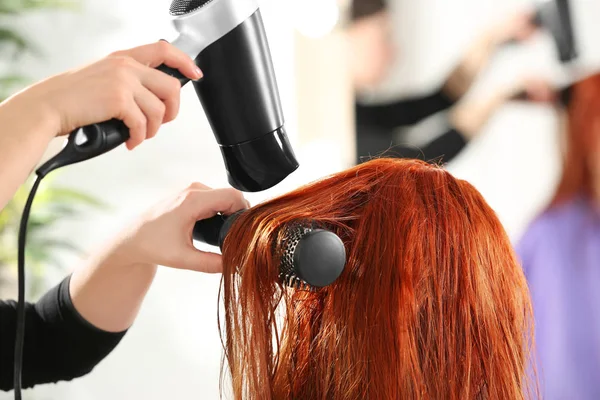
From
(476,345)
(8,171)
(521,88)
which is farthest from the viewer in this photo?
(521,88)

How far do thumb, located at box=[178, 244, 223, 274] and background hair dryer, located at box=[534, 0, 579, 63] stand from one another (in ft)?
4.67

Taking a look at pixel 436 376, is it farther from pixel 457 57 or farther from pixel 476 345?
pixel 457 57

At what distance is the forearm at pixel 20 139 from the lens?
54cm

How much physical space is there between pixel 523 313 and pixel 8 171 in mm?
536

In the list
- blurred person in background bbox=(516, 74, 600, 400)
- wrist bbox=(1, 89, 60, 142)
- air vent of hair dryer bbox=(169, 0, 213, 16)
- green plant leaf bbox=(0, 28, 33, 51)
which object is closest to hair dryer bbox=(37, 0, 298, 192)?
air vent of hair dryer bbox=(169, 0, 213, 16)

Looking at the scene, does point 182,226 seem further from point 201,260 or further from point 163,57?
point 163,57

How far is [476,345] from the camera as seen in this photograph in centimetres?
65

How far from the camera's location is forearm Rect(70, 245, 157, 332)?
0.85m

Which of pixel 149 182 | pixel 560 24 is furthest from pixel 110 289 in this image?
pixel 560 24

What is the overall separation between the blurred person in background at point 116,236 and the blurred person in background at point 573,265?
130 centimetres

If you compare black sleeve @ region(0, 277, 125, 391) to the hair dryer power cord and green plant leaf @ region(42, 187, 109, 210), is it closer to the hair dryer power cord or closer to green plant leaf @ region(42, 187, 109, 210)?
the hair dryer power cord

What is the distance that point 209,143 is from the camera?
186 centimetres

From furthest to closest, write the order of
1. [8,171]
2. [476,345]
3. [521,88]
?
[521,88] → [476,345] → [8,171]

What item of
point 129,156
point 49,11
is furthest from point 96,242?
point 49,11
